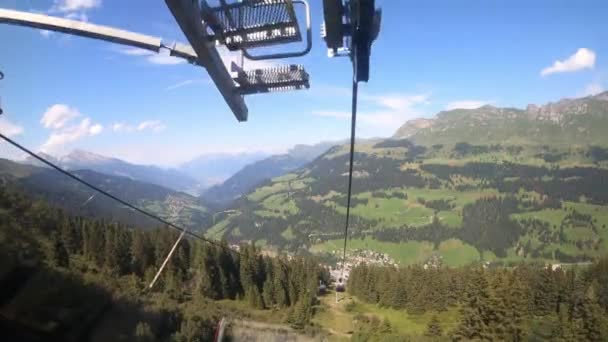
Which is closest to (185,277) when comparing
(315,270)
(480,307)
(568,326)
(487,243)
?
(315,270)

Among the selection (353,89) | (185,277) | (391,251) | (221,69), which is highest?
(221,69)

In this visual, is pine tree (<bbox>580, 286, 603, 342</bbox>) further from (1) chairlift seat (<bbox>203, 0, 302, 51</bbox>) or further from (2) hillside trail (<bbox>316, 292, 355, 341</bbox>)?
(1) chairlift seat (<bbox>203, 0, 302, 51</bbox>)

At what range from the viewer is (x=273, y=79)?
19.2 feet

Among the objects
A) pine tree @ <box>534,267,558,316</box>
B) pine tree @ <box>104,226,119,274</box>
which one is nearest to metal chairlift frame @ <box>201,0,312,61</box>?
pine tree @ <box>104,226,119,274</box>

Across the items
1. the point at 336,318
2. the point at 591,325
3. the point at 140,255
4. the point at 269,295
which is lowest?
the point at 336,318

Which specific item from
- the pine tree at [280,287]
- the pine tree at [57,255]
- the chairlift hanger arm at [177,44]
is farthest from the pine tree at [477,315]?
the chairlift hanger arm at [177,44]

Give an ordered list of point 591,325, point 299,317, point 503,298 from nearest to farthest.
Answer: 1. point 591,325
2. point 503,298
3. point 299,317

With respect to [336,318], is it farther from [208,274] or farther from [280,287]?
[208,274]

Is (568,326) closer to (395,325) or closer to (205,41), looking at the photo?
(395,325)

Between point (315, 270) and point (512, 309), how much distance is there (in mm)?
47631

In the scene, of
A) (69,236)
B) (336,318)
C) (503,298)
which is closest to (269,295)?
(336,318)

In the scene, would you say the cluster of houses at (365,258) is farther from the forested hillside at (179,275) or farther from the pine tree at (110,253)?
the pine tree at (110,253)

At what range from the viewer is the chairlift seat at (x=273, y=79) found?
570cm

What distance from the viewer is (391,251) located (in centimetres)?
17775
